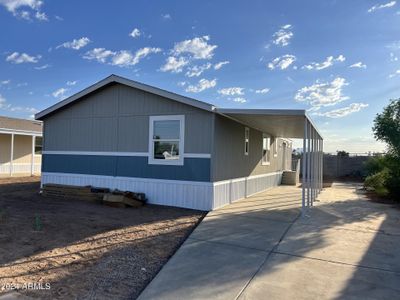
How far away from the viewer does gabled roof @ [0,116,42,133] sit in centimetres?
1918

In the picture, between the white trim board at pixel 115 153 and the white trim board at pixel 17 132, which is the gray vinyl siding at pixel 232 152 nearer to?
the white trim board at pixel 115 153

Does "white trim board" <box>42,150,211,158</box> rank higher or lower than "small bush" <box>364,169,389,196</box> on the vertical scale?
higher

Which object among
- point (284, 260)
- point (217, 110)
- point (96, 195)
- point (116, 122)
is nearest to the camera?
point (284, 260)

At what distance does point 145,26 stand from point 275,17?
15.4 feet

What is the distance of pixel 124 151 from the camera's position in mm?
11039

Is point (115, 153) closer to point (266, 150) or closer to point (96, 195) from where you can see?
point (96, 195)

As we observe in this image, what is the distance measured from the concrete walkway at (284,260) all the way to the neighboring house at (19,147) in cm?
1526

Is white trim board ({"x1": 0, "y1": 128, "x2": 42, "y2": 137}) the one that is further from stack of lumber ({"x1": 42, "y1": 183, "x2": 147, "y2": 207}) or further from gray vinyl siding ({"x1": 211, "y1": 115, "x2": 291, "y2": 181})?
gray vinyl siding ({"x1": 211, "y1": 115, "x2": 291, "y2": 181})

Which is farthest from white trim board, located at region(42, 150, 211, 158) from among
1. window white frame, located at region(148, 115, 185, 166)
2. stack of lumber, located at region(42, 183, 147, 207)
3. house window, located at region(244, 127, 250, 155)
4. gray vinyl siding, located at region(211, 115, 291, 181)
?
house window, located at region(244, 127, 250, 155)

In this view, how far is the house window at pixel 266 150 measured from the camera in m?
15.3

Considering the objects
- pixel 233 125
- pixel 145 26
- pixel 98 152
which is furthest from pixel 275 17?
pixel 98 152

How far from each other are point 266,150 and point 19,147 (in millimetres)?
14483

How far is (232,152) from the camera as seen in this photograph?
11.2 metres

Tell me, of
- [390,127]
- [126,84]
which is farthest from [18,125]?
[390,127]
